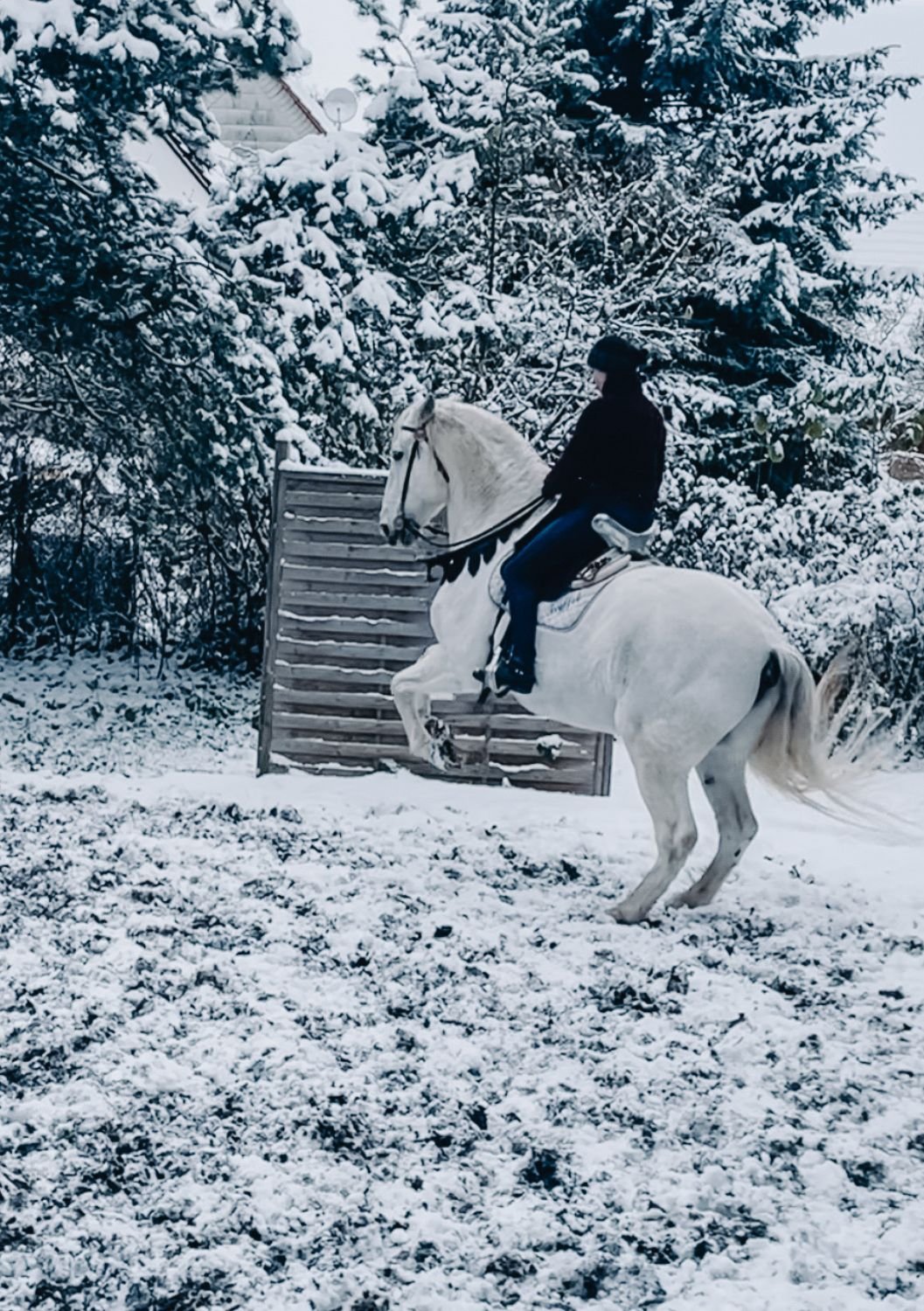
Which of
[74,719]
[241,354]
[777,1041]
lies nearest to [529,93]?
[241,354]

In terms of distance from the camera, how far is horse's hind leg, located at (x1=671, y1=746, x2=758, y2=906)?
625 cm

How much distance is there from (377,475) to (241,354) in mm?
2642

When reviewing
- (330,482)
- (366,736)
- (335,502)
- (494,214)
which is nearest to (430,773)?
(366,736)

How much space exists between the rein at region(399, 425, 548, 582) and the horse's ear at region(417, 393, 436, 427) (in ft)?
0.12

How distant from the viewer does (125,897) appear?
5898mm

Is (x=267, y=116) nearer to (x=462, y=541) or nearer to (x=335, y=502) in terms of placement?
(x=335, y=502)

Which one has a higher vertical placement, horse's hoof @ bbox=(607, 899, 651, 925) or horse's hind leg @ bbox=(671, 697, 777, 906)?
horse's hind leg @ bbox=(671, 697, 777, 906)

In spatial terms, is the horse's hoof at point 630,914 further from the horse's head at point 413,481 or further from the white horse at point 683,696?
the horse's head at point 413,481

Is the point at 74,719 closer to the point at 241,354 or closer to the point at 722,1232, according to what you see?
the point at 241,354

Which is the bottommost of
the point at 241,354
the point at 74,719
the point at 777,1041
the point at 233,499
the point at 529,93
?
the point at 74,719

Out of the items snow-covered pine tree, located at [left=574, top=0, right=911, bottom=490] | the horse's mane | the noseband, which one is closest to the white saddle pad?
the horse's mane

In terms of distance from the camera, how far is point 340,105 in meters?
13.6

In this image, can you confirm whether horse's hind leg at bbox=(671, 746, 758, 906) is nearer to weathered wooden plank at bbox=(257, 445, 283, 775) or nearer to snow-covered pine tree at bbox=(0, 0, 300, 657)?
weathered wooden plank at bbox=(257, 445, 283, 775)

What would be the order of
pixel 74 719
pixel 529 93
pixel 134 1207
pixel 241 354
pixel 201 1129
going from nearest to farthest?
1. pixel 134 1207
2. pixel 201 1129
3. pixel 241 354
4. pixel 74 719
5. pixel 529 93
